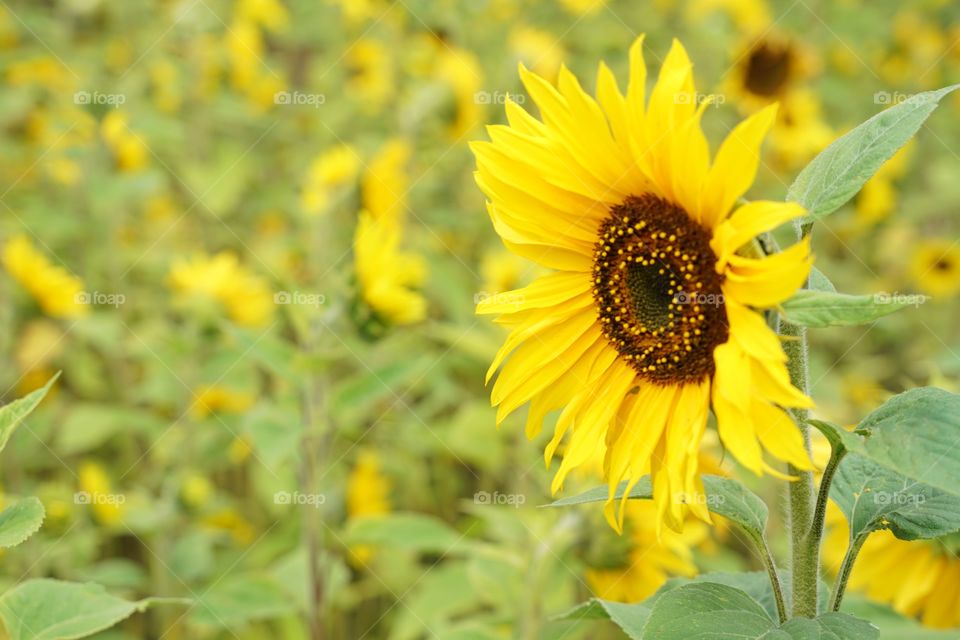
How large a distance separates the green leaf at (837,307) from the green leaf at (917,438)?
11 cm

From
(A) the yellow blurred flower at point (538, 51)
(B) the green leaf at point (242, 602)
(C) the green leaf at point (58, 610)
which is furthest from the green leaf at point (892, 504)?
(A) the yellow blurred flower at point (538, 51)

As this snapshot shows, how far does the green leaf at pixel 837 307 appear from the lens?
0.88m

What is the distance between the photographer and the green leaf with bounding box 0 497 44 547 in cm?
104

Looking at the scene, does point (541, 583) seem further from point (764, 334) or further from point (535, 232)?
point (764, 334)

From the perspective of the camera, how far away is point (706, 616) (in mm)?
1004

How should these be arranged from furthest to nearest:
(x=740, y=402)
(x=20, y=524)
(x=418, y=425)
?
(x=418, y=425)
(x=20, y=524)
(x=740, y=402)

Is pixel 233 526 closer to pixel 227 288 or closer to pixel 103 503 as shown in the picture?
pixel 103 503

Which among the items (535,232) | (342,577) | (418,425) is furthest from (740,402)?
(418,425)

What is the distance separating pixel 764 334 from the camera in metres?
0.94

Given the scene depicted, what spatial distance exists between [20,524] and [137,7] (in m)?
3.93

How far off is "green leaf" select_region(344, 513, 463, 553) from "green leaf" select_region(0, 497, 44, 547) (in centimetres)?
109

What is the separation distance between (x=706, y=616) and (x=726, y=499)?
15 centimetres

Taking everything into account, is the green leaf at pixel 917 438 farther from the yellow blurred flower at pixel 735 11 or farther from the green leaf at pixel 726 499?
the yellow blurred flower at pixel 735 11

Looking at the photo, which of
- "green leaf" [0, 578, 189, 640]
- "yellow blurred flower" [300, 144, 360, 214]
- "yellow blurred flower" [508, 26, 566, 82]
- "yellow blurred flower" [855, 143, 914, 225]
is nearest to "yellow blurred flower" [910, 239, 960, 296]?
"yellow blurred flower" [855, 143, 914, 225]
